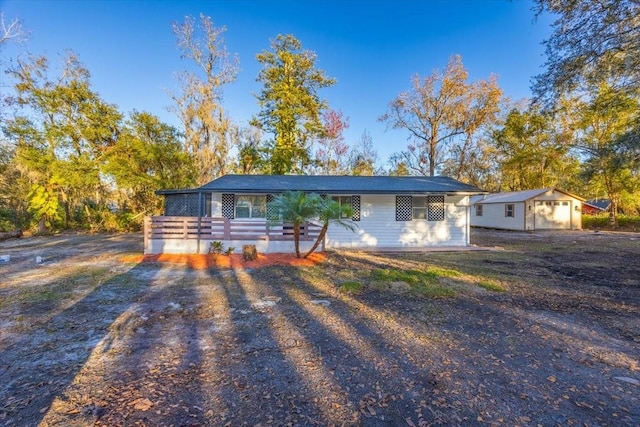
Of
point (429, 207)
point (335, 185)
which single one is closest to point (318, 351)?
point (335, 185)

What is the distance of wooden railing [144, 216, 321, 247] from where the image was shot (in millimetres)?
9352

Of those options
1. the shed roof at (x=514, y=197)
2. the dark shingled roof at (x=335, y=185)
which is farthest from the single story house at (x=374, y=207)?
the shed roof at (x=514, y=197)

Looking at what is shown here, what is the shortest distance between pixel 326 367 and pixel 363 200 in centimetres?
936

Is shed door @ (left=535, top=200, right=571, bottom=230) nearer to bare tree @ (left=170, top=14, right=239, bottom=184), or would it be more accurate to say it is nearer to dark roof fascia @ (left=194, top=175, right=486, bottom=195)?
dark roof fascia @ (left=194, top=175, right=486, bottom=195)

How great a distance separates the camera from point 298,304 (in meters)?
4.65

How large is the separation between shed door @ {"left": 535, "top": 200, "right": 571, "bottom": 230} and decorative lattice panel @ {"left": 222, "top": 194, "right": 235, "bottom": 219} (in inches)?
724

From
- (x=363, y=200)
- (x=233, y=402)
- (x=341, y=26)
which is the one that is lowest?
(x=233, y=402)

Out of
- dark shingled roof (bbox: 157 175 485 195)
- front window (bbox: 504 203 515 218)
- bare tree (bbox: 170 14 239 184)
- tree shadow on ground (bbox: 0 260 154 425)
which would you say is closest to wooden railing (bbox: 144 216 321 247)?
dark shingled roof (bbox: 157 175 485 195)

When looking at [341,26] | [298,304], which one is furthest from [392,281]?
[341,26]

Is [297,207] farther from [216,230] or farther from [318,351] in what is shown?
[318,351]

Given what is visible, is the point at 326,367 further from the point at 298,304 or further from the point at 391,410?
the point at 298,304

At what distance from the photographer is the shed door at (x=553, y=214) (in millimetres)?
18953

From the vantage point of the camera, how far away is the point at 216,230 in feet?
31.7

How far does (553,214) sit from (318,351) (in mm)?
21927
